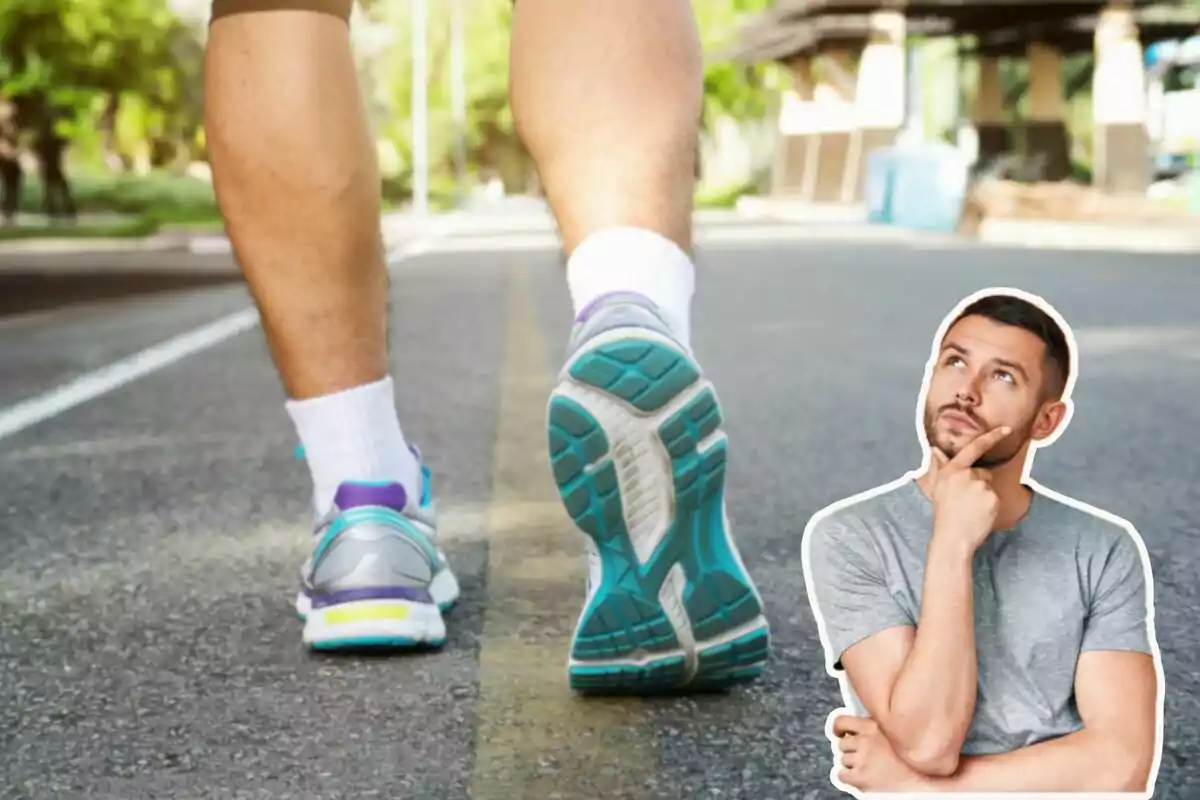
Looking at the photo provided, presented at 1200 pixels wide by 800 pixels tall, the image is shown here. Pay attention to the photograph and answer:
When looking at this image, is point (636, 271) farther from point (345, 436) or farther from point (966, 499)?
point (966, 499)

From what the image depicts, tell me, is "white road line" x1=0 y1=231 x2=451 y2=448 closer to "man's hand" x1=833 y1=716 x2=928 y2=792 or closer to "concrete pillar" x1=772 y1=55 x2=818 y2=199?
"man's hand" x1=833 y1=716 x2=928 y2=792

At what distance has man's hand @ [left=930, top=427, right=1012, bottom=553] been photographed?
970 millimetres

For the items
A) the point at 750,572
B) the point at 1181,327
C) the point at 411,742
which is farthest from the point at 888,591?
the point at 1181,327

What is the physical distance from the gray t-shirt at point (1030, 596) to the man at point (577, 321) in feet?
2.33

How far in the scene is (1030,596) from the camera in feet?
3.26

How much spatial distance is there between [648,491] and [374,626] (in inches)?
21.2

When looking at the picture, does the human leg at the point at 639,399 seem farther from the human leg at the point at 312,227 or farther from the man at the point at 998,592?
the man at the point at 998,592

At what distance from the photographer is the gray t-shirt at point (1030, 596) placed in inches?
38.7

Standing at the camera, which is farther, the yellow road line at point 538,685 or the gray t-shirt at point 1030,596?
the yellow road line at point 538,685

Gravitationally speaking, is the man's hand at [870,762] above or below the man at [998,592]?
below

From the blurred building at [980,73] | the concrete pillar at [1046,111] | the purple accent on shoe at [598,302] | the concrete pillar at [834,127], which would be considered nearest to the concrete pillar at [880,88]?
the blurred building at [980,73]

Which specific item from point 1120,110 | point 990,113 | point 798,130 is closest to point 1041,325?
point 1120,110

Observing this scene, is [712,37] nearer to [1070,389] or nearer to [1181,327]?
[1181,327]

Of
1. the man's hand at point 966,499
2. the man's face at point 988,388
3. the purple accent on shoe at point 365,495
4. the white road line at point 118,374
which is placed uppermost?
the man's face at point 988,388
